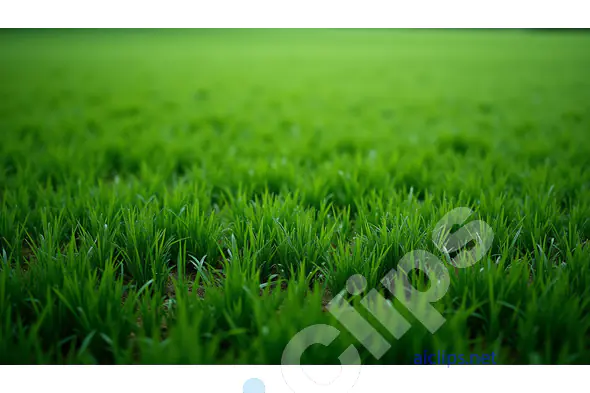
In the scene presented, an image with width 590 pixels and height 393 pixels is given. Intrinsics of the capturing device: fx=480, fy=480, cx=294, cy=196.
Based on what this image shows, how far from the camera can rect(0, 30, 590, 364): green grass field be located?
4.61 ft

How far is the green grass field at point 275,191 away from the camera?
4.61ft

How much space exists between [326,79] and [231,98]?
1438mm

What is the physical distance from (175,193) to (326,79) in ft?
13.4

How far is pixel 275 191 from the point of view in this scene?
108 inches

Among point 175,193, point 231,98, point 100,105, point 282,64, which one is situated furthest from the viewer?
point 282,64

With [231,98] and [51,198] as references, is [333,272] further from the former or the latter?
[231,98]

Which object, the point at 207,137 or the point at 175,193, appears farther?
the point at 207,137
